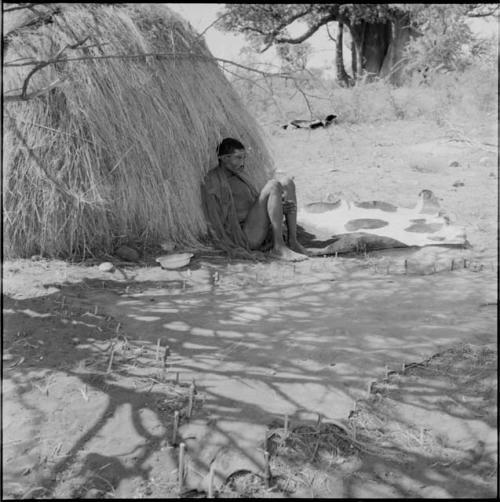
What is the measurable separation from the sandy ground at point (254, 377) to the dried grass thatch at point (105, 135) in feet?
1.29

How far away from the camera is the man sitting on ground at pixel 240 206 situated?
4883 millimetres

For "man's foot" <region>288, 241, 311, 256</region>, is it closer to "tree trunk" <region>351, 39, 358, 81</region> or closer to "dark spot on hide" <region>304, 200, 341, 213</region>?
"dark spot on hide" <region>304, 200, 341, 213</region>

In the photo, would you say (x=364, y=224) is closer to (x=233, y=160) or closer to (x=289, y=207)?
(x=289, y=207)

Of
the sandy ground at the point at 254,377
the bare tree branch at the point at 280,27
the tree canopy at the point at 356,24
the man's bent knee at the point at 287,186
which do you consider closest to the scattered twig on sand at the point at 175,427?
the sandy ground at the point at 254,377

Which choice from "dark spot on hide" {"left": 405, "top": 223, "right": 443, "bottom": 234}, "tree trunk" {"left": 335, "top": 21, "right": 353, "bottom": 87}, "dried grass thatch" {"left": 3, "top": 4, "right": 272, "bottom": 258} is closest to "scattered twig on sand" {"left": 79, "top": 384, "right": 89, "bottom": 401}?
"dried grass thatch" {"left": 3, "top": 4, "right": 272, "bottom": 258}

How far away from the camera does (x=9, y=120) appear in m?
4.30

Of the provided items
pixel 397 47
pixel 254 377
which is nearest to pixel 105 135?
pixel 254 377

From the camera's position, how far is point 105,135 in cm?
458

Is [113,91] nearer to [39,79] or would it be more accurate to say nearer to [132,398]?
[39,79]

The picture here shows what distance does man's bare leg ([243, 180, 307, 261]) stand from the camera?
4.86 meters

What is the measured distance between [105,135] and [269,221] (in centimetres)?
150

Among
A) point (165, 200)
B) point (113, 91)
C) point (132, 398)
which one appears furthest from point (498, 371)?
point (113, 91)

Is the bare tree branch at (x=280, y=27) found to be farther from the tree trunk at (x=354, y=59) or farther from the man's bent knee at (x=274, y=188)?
the man's bent knee at (x=274, y=188)

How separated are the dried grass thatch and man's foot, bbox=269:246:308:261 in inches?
24.7
